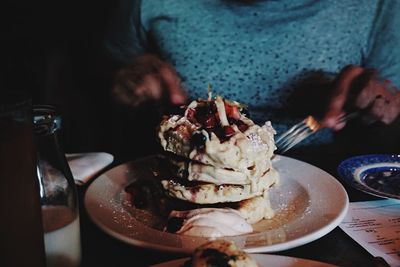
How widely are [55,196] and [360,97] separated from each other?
1.25m

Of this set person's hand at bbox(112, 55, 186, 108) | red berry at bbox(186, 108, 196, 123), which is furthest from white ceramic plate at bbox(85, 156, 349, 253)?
person's hand at bbox(112, 55, 186, 108)

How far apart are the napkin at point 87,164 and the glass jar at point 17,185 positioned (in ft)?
2.01

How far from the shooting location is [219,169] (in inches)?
42.1

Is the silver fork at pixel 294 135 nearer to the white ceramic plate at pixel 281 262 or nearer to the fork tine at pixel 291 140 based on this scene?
the fork tine at pixel 291 140

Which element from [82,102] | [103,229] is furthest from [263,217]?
[82,102]

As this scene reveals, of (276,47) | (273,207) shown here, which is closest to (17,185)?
(273,207)

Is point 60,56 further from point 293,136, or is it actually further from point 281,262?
point 281,262

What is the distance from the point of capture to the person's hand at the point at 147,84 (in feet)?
5.88

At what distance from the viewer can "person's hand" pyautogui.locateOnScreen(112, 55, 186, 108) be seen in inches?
70.5

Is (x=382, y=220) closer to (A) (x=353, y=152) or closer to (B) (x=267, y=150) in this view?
(B) (x=267, y=150)

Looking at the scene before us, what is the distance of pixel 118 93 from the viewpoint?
1986 millimetres

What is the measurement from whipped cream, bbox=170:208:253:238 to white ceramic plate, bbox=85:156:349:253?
25 mm

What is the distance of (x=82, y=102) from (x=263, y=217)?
2373 millimetres

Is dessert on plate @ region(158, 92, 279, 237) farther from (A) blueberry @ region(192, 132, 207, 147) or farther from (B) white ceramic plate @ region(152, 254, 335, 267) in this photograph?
(B) white ceramic plate @ region(152, 254, 335, 267)
